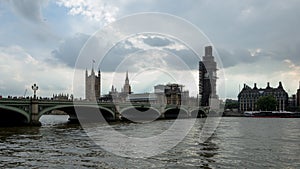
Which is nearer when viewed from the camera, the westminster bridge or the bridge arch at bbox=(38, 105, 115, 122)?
the westminster bridge

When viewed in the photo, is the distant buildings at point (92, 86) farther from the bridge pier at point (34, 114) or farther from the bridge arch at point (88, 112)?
the bridge pier at point (34, 114)

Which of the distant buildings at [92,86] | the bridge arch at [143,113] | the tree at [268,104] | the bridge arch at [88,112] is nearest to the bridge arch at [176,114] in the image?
the bridge arch at [143,113]

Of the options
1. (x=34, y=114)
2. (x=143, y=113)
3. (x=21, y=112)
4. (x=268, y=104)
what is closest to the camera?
(x=21, y=112)

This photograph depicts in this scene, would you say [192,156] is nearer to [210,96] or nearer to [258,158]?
[258,158]

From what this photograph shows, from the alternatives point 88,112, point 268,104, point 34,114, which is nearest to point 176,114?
point 88,112

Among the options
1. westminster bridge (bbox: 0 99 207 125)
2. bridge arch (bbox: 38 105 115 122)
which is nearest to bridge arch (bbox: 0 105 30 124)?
westminster bridge (bbox: 0 99 207 125)

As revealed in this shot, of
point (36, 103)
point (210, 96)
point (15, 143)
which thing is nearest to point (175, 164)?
point (15, 143)

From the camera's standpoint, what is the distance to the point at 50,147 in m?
30.7

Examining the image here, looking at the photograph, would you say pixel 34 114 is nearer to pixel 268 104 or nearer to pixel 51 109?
pixel 51 109

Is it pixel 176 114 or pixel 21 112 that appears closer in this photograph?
pixel 21 112

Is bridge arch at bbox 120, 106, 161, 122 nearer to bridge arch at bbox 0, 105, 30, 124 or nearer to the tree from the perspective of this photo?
bridge arch at bbox 0, 105, 30, 124

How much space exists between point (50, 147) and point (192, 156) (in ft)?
42.8

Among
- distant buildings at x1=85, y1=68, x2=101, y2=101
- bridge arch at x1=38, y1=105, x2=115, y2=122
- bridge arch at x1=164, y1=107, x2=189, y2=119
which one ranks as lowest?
bridge arch at x1=164, y1=107, x2=189, y2=119

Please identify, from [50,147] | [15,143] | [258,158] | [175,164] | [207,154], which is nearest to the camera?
[175,164]
